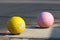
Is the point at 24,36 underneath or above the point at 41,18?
underneath

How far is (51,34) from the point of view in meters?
6.66

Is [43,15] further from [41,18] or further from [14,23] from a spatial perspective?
[14,23]

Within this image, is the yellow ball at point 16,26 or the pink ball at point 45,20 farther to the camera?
the pink ball at point 45,20

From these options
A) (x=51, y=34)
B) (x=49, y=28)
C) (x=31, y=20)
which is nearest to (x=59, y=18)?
(x=31, y=20)

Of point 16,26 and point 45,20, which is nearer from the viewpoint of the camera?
point 16,26

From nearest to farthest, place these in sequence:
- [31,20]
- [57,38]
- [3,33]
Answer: [57,38] < [3,33] < [31,20]

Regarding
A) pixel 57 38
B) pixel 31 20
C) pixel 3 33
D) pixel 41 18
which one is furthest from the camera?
pixel 31 20

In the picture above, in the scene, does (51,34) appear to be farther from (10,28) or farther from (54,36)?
(10,28)

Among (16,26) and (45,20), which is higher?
(45,20)

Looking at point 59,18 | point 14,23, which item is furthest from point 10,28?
point 59,18

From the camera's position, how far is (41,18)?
7367 mm

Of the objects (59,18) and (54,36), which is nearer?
→ (54,36)

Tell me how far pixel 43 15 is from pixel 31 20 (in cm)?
161

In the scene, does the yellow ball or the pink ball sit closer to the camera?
the yellow ball
